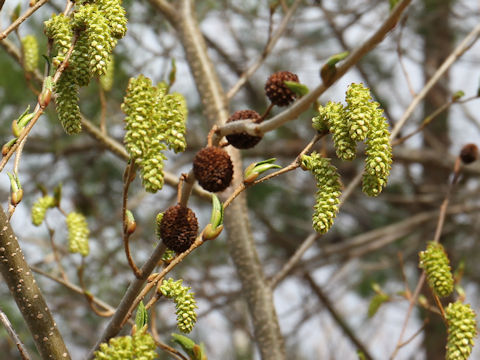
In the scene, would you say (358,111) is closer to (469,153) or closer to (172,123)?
(172,123)

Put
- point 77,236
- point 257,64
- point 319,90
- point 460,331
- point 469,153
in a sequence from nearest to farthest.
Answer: point 319,90 < point 460,331 < point 77,236 < point 469,153 < point 257,64

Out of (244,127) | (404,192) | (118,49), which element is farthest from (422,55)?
(244,127)

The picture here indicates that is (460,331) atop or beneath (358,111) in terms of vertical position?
beneath

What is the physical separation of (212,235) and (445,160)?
2381 millimetres

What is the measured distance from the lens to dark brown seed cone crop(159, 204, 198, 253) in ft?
2.19

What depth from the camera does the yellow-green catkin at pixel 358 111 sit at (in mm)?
658

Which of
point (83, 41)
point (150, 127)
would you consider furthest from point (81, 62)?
point (150, 127)

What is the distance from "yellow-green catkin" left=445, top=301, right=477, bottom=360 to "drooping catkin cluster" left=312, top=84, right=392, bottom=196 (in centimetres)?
37

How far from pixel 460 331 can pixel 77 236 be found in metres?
0.74

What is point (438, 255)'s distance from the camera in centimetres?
100

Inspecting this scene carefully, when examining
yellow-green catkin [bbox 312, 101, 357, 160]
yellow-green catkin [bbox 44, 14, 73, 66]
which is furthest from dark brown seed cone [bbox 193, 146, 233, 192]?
yellow-green catkin [bbox 44, 14, 73, 66]

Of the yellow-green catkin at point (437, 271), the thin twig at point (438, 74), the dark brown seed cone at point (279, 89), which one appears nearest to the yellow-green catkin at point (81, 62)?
the dark brown seed cone at point (279, 89)

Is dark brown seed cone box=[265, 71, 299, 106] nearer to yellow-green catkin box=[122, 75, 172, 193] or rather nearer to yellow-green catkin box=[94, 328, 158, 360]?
yellow-green catkin box=[122, 75, 172, 193]

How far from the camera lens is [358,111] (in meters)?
0.67
